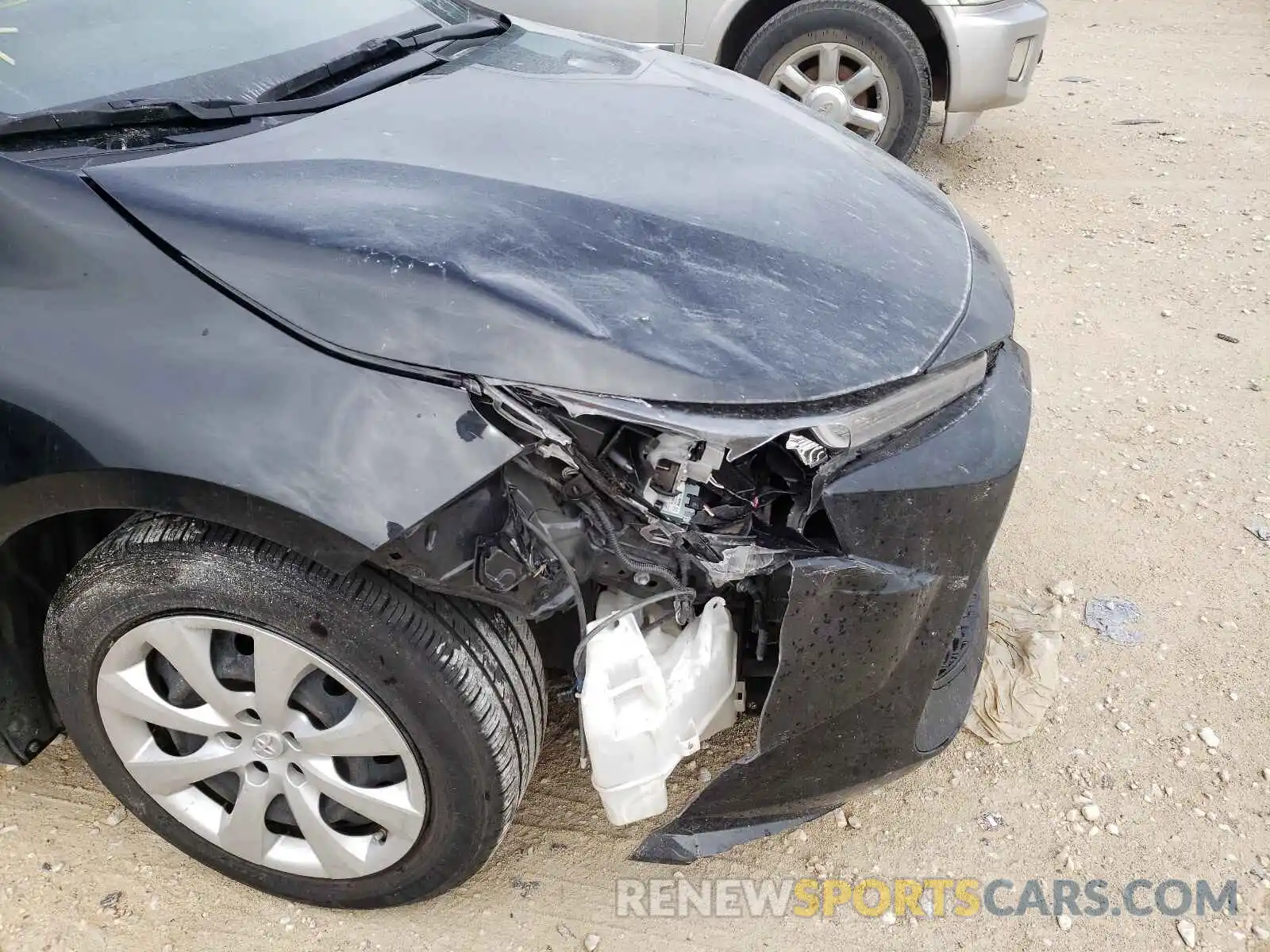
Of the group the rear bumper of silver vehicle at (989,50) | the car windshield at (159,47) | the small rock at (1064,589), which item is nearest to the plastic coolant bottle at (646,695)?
the car windshield at (159,47)

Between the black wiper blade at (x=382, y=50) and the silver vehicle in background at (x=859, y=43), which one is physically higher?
the black wiper blade at (x=382, y=50)

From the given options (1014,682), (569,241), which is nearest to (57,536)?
(569,241)

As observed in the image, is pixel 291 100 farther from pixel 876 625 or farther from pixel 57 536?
pixel 876 625

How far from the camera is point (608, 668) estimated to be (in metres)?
1.57

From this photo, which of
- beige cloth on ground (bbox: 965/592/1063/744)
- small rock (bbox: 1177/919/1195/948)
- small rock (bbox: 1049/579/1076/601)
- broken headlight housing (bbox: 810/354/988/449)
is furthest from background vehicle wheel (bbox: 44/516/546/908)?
small rock (bbox: 1049/579/1076/601)

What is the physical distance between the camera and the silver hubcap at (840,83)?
188 inches

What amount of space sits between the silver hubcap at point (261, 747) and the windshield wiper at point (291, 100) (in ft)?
2.92

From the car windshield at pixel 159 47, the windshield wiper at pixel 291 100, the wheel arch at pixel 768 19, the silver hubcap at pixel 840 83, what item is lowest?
the silver hubcap at pixel 840 83

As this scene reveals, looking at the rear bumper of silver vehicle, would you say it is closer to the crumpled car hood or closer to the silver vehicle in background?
the silver vehicle in background

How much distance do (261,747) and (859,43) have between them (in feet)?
14.7

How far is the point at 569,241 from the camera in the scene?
1589mm

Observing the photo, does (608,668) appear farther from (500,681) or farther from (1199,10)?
(1199,10)

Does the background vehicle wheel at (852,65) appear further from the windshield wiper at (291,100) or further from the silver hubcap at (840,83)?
the windshield wiper at (291,100)

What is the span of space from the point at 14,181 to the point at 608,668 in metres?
1.22
